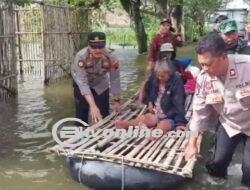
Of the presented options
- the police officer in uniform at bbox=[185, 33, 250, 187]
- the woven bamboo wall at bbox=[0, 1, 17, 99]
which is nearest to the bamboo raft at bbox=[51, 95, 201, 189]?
the police officer in uniform at bbox=[185, 33, 250, 187]

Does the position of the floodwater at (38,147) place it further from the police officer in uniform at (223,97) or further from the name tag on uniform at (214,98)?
the name tag on uniform at (214,98)

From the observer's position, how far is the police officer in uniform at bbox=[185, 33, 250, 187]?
423cm

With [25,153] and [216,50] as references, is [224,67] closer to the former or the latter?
[216,50]

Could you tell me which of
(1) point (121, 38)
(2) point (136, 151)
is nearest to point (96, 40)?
(2) point (136, 151)

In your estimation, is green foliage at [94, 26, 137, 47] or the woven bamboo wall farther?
green foliage at [94, 26, 137, 47]

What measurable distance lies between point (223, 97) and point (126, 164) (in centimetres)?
131

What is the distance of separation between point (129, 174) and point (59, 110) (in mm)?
5122

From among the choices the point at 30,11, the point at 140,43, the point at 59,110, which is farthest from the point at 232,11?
the point at 59,110

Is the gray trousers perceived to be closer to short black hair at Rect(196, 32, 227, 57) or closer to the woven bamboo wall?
short black hair at Rect(196, 32, 227, 57)

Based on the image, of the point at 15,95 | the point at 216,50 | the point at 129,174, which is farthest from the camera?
the point at 15,95

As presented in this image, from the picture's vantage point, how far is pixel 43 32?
1277 centimetres

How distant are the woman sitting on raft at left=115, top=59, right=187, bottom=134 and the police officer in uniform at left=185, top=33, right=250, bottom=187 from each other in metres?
1.44

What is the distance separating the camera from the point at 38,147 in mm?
7488

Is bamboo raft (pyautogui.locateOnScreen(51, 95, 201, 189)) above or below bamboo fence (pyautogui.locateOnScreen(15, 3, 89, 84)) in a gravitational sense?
below
